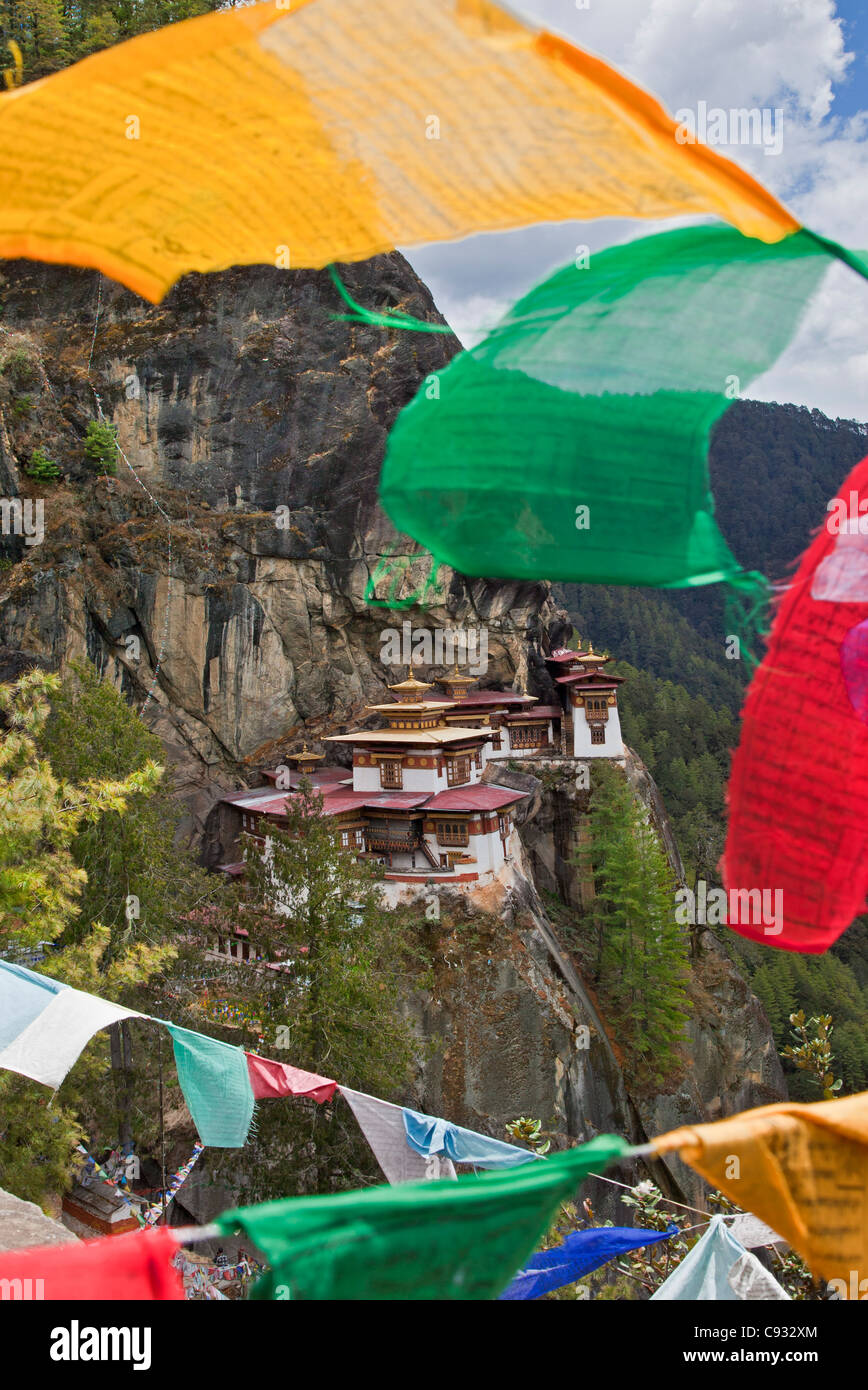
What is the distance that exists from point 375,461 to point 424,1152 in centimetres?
1511

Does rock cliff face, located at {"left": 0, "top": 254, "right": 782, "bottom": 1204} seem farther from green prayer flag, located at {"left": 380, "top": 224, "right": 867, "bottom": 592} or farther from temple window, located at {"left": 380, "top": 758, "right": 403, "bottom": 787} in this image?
green prayer flag, located at {"left": 380, "top": 224, "right": 867, "bottom": 592}

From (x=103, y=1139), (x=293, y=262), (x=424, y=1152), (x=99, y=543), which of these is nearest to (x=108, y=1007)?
(x=424, y=1152)

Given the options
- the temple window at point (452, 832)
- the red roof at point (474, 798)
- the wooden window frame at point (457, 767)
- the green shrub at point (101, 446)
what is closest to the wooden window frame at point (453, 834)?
the temple window at point (452, 832)

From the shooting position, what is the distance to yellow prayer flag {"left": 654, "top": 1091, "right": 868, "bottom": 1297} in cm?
143

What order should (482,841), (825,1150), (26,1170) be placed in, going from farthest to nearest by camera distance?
(482,841), (26,1170), (825,1150)

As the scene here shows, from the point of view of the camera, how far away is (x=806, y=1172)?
4.87 ft

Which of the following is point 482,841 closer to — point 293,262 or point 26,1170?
point 26,1170

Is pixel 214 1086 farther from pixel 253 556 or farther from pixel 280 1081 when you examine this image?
pixel 253 556

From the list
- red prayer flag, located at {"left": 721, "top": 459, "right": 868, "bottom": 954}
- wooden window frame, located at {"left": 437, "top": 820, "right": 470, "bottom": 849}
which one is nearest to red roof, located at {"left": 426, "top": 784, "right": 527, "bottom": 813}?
wooden window frame, located at {"left": 437, "top": 820, "right": 470, "bottom": 849}

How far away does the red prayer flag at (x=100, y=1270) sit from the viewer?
1.50 metres

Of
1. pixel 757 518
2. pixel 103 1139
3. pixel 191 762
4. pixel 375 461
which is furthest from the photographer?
pixel 191 762

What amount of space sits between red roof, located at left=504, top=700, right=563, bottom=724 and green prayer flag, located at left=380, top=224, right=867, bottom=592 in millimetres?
20339

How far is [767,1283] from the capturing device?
4301 millimetres

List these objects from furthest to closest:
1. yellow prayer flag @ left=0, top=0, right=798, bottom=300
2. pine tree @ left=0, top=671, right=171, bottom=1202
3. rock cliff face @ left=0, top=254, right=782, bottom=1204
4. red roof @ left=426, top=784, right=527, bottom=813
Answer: rock cliff face @ left=0, top=254, right=782, bottom=1204 < red roof @ left=426, top=784, right=527, bottom=813 < pine tree @ left=0, top=671, right=171, bottom=1202 < yellow prayer flag @ left=0, top=0, right=798, bottom=300
